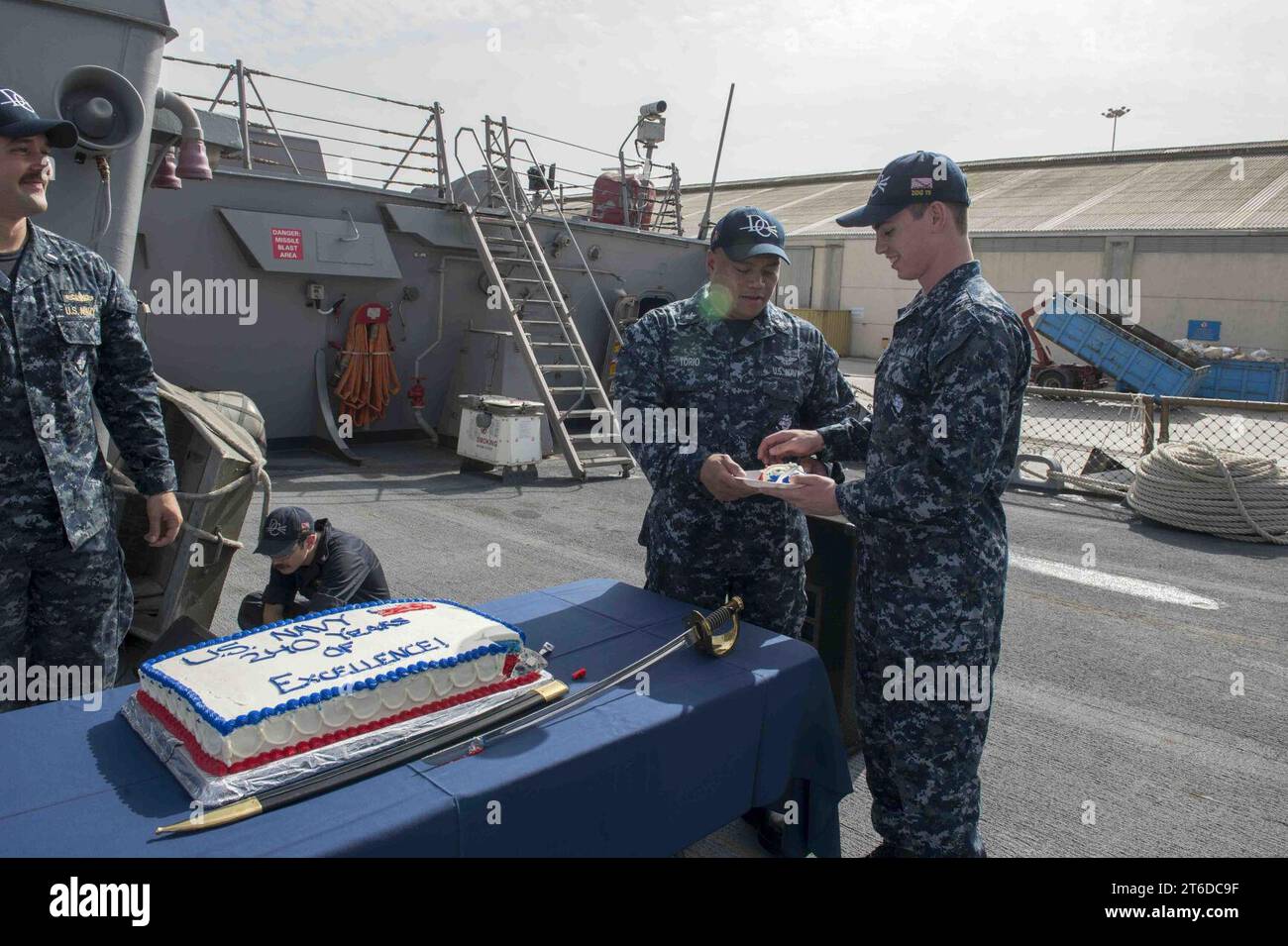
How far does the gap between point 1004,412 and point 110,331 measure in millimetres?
2545

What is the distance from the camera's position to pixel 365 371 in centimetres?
1007

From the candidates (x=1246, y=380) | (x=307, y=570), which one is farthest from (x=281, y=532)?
(x=1246, y=380)

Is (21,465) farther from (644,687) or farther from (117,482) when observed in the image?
(644,687)

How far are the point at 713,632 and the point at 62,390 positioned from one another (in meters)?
1.94

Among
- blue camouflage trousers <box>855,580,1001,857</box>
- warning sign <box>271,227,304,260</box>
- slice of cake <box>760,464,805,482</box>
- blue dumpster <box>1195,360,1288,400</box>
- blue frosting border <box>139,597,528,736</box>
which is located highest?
warning sign <box>271,227,304,260</box>

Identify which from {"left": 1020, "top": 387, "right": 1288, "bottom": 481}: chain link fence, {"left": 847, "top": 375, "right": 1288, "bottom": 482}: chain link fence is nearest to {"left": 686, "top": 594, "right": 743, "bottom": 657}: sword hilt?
{"left": 847, "top": 375, "right": 1288, "bottom": 482}: chain link fence

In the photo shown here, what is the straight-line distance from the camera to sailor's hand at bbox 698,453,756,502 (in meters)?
2.66

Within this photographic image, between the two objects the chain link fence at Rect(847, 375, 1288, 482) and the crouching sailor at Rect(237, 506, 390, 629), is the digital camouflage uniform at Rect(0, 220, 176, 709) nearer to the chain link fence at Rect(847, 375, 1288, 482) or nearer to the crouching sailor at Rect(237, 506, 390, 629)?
the crouching sailor at Rect(237, 506, 390, 629)

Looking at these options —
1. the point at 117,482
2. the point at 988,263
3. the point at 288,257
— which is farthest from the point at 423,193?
the point at 988,263

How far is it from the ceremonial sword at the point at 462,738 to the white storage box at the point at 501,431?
6865 mm

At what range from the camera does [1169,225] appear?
2475 cm

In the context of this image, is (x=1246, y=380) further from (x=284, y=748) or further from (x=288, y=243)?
(x=284, y=748)

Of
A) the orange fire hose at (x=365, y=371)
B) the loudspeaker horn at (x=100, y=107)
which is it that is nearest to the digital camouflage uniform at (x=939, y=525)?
the loudspeaker horn at (x=100, y=107)

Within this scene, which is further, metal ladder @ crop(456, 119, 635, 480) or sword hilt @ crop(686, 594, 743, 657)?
metal ladder @ crop(456, 119, 635, 480)
